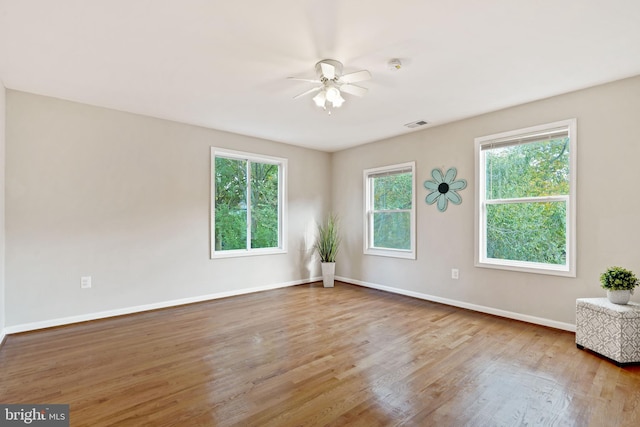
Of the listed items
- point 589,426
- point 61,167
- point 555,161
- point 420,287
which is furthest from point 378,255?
point 61,167

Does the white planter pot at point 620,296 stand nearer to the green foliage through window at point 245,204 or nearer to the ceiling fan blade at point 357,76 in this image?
the ceiling fan blade at point 357,76

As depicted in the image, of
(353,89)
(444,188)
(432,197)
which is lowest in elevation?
(432,197)

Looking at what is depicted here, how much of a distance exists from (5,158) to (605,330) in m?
5.88

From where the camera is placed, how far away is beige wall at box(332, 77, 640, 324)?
2992 mm

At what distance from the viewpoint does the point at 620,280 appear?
2682 millimetres

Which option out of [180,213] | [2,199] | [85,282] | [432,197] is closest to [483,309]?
[432,197]

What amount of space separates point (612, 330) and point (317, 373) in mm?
2466

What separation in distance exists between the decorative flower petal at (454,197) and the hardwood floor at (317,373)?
1511mm

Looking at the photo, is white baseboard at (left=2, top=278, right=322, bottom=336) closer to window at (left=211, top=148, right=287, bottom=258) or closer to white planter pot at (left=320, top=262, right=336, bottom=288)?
window at (left=211, top=148, right=287, bottom=258)

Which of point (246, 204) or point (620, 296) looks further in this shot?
point (246, 204)

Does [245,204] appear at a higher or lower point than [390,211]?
higher

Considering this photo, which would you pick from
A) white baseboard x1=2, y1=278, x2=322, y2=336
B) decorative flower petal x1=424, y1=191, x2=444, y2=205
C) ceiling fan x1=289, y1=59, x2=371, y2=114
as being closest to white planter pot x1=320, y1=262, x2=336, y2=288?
white baseboard x1=2, y1=278, x2=322, y2=336

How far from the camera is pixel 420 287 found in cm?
467

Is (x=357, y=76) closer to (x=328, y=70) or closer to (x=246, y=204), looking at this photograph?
(x=328, y=70)
